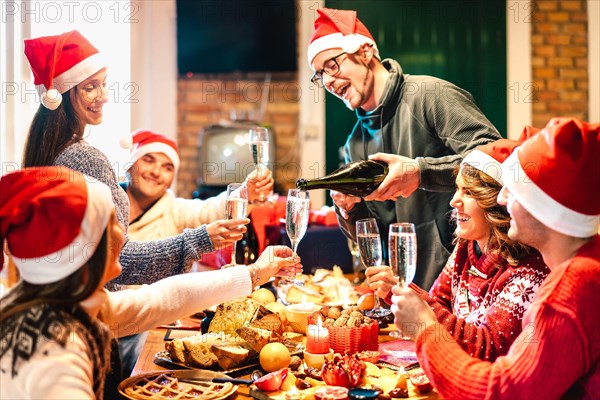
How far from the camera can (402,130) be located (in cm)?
268

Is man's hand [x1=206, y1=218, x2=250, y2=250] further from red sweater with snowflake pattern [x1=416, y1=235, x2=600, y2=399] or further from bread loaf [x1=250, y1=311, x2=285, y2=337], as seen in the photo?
red sweater with snowflake pattern [x1=416, y1=235, x2=600, y2=399]

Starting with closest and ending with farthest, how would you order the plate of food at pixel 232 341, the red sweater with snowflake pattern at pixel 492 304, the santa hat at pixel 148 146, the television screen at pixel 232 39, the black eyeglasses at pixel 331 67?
the red sweater with snowflake pattern at pixel 492 304
the plate of food at pixel 232 341
the black eyeglasses at pixel 331 67
the santa hat at pixel 148 146
the television screen at pixel 232 39

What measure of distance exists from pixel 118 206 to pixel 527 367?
1336 millimetres

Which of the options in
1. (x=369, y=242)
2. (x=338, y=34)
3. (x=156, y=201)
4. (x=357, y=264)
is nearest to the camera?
(x=369, y=242)

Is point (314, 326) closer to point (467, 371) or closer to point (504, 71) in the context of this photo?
point (467, 371)

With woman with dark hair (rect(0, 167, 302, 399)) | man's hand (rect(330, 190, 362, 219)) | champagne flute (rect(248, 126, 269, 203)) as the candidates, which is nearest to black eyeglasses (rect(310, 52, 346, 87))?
champagne flute (rect(248, 126, 269, 203))

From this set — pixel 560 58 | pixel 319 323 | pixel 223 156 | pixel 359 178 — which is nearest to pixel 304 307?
pixel 319 323

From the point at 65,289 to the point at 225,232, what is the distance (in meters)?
0.97

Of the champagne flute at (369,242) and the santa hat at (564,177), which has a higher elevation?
the santa hat at (564,177)

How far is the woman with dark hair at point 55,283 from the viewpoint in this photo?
1198 millimetres

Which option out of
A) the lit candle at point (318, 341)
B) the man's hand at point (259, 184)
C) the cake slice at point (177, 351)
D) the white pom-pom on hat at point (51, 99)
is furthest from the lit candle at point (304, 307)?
the white pom-pom on hat at point (51, 99)

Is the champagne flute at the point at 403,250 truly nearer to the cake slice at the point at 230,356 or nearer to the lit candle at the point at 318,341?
the lit candle at the point at 318,341

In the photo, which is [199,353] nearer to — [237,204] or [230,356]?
[230,356]

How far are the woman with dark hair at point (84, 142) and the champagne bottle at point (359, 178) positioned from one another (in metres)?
0.33
